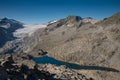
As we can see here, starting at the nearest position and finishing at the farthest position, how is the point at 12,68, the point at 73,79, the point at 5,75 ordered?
1. the point at 5,75
2. the point at 12,68
3. the point at 73,79

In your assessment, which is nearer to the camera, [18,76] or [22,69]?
[18,76]

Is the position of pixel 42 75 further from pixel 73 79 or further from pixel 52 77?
pixel 73 79

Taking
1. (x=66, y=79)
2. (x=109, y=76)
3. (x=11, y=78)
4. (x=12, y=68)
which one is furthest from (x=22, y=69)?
(x=109, y=76)

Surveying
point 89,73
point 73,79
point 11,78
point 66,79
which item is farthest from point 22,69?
point 89,73

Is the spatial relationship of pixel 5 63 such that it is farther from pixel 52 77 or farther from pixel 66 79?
pixel 66 79

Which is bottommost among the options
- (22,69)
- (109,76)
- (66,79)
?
(109,76)

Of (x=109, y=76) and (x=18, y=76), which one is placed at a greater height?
(x=18, y=76)

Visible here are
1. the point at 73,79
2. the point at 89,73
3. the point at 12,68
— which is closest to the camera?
the point at 12,68

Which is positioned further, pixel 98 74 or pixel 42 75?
pixel 98 74

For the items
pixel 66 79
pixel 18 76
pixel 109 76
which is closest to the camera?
pixel 18 76
